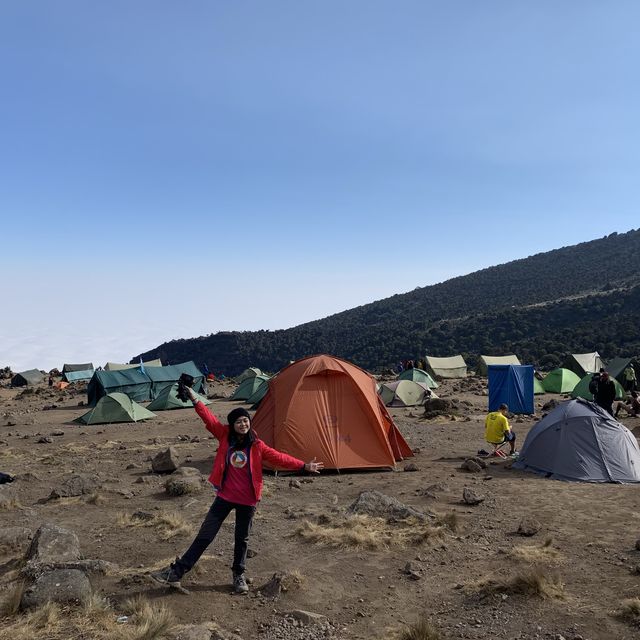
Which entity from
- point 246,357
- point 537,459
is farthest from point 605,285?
point 537,459

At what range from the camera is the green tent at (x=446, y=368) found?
39303 millimetres

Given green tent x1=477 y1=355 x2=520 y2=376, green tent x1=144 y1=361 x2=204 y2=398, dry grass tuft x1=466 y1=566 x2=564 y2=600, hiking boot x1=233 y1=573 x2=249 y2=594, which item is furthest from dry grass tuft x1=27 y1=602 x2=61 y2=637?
green tent x1=477 y1=355 x2=520 y2=376

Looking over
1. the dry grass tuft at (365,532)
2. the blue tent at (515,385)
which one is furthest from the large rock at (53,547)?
the blue tent at (515,385)

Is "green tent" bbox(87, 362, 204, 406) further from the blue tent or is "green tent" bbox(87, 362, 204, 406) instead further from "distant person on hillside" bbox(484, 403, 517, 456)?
"distant person on hillside" bbox(484, 403, 517, 456)

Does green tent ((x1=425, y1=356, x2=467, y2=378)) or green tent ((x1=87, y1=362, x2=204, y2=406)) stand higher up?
green tent ((x1=87, y1=362, x2=204, y2=406))

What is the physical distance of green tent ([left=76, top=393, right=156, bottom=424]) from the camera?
68.3 ft

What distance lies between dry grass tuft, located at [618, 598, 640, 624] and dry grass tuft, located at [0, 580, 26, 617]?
17.7 ft

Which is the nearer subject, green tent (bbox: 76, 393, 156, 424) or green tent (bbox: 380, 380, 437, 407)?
green tent (bbox: 76, 393, 156, 424)

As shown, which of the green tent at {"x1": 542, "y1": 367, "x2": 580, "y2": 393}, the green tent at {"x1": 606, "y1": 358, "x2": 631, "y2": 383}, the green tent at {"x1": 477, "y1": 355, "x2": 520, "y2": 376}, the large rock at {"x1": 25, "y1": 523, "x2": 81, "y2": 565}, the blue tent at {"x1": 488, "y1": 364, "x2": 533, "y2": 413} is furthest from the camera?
the green tent at {"x1": 477, "y1": 355, "x2": 520, "y2": 376}

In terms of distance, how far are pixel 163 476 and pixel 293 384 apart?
3.17m

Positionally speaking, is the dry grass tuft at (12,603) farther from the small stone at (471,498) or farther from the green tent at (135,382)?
the green tent at (135,382)

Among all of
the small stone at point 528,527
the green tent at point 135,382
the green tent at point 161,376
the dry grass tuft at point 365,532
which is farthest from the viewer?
the green tent at point 161,376

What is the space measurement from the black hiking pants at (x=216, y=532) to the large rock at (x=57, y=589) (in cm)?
86

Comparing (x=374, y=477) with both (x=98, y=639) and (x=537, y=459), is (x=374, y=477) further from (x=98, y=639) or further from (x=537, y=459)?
(x=98, y=639)
